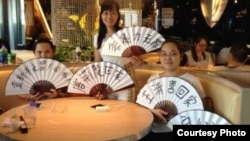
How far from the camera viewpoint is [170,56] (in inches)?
106

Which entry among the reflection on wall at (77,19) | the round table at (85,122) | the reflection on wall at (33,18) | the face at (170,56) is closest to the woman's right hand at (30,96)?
the round table at (85,122)

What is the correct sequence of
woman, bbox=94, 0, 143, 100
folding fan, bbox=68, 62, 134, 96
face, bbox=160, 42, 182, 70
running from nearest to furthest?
1. face, bbox=160, 42, 182, 70
2. folding fan, bbox=68, 62, 134, 96
3. woman, bbox=94, 0, 143, 100

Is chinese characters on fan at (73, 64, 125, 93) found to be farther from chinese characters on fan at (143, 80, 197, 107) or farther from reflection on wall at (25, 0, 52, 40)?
reflection on wall at (25, 0, 52, 40)

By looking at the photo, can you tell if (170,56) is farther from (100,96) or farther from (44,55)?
(44,55)

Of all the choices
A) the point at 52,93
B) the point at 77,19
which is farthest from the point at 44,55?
Result: the point at 77,19

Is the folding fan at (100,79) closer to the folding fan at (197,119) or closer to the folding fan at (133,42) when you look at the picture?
the folding fan at (133,42)

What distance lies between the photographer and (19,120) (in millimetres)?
2035

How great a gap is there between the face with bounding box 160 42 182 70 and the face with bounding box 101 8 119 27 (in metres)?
0.67

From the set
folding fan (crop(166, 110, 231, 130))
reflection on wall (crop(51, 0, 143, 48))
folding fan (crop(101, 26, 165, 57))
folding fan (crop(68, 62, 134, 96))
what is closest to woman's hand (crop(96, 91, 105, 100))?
folding fan (crop(68, 62, 134, 96))

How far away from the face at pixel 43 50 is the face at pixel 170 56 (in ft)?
3.56

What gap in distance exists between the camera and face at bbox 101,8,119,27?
3.11m

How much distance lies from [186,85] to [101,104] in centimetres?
70

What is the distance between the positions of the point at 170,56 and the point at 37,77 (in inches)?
47.4

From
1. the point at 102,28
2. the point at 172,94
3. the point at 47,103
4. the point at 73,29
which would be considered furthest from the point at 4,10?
the point at 172,94
